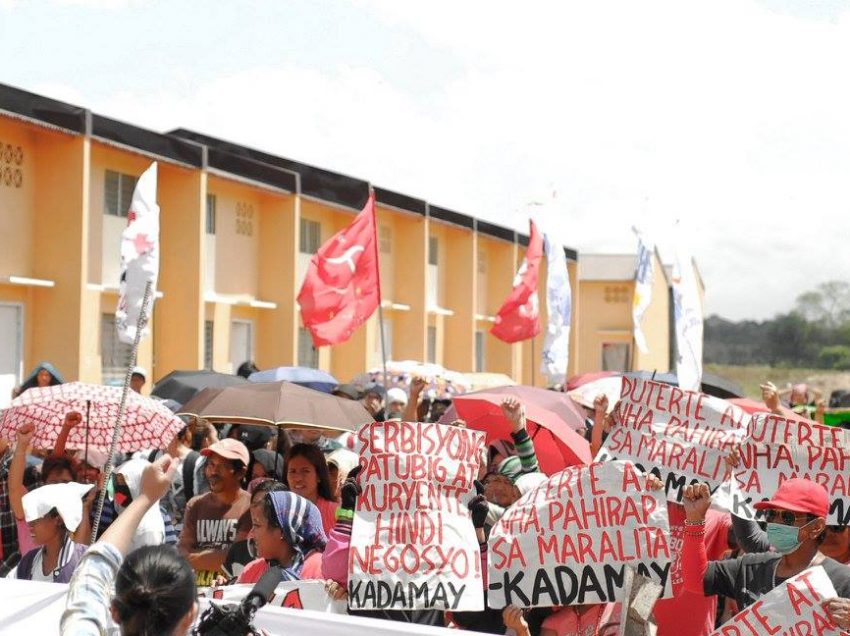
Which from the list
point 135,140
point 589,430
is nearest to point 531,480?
point 589,430

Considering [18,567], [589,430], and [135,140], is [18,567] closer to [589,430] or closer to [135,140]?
[589,430]

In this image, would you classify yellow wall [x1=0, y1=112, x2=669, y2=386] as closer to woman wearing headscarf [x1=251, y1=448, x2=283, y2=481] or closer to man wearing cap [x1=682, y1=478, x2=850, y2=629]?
woman wearing headscarf [x1=251, y1=448, x2=283, y2=481]

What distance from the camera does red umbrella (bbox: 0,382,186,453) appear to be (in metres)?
9.25

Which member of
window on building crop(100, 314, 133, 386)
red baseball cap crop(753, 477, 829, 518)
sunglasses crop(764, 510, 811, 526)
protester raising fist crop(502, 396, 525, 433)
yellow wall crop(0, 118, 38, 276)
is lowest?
sunglasses crop(764, 510, 811, 526)

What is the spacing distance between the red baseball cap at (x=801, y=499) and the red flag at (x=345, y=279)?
8.85 meters

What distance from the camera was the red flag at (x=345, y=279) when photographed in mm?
14414

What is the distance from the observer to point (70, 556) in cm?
631

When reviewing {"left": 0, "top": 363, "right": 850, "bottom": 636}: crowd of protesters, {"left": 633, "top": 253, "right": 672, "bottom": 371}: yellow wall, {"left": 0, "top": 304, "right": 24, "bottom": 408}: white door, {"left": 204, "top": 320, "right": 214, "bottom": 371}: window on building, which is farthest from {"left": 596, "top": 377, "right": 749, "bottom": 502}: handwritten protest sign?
{"left": 633, "top": 253, "right": 672, "bottom": 371}: yellow wall

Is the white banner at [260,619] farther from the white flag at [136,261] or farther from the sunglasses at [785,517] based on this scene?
the white flag at [136,261]

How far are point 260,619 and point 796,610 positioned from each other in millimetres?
2149

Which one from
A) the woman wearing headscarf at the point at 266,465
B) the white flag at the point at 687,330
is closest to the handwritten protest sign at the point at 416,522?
the woman wearing headscarf at the point at 266,465

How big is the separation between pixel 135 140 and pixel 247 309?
23.1 feet

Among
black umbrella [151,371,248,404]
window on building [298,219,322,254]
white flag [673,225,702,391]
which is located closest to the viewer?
white flag [673,225,702,391]

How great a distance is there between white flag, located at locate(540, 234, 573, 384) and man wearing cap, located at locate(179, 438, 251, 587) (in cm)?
1665
